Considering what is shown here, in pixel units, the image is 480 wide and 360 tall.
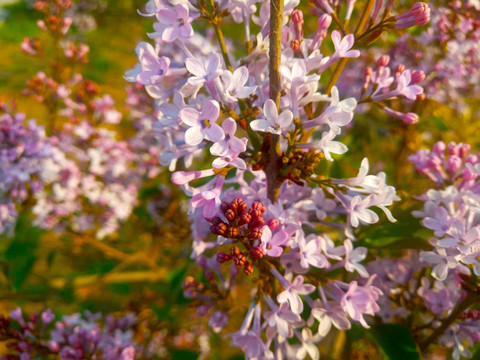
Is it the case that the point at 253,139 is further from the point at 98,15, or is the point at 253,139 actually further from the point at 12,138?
the point at 98,15

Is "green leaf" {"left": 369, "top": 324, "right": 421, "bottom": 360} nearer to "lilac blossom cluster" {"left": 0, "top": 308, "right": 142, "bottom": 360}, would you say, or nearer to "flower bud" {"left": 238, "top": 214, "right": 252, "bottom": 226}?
"flower bud" {"left": 238, "top": 214, "right": 252, "bottom": 226}

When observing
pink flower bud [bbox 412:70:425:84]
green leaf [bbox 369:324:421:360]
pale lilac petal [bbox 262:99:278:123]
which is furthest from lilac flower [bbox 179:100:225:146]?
green leaf [bbox 369:324:421:360]

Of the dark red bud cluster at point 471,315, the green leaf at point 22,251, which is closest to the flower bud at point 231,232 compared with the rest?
the dark red bud cluster at point 471,315

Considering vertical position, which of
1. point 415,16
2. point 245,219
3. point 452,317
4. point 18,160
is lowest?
point 18,160

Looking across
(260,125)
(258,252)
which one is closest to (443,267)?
(258,252)

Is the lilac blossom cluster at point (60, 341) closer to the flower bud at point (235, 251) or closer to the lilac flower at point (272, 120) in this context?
the flower bud at point (235, 251)

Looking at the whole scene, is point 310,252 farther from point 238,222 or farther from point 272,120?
point 272,120
